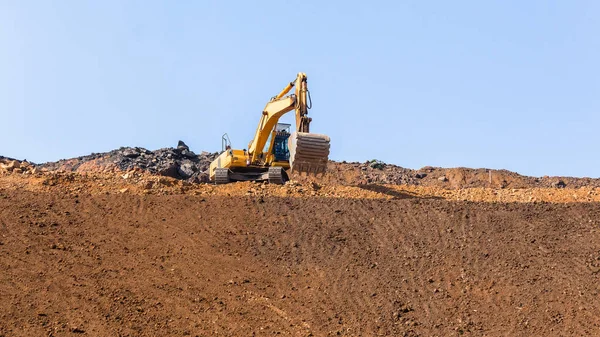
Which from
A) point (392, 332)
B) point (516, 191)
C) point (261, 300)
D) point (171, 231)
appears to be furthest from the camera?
point (516, 191)

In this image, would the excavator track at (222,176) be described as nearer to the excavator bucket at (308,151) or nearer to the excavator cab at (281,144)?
the excavator cab at (281,144)

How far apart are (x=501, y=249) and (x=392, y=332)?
4.24 metres

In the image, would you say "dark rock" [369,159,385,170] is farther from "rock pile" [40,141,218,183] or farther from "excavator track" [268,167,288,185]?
"excavator track" [268,167,288,185]

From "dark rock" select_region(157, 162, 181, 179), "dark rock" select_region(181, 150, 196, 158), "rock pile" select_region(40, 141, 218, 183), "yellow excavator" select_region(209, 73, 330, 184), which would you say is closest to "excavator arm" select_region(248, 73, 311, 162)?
"yellow excavator" select_region(209, 73, 330, 184)

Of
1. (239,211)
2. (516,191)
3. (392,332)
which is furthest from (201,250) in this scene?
(516,191)

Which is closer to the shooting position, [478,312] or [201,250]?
[478,312]

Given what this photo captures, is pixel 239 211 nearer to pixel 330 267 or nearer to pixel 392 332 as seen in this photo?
pixel 330 267

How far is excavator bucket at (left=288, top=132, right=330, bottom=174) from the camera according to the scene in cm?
2023

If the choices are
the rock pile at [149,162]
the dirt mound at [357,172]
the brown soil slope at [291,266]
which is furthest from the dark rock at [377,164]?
the brown soil slope at [291,266]

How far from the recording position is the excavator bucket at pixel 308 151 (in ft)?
66.4

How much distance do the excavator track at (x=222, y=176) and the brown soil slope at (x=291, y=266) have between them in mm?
5028

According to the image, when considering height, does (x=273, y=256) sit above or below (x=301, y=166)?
below

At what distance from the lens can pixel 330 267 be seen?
594 inches

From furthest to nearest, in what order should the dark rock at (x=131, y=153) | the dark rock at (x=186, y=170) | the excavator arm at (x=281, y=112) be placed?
the dark rock at (x=131, y=153), the dark rock at (x=186, y=170), the excavator arm at (x=281, y=112)
